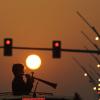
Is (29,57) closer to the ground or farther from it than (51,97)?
farther from it

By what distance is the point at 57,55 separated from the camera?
80.7 ft

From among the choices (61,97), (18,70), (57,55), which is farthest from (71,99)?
(18,70)

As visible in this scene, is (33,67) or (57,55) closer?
(33,67)

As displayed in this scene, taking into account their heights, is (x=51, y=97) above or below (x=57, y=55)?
below

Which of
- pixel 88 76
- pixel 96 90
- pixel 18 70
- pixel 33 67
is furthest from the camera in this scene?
pixel 88 76

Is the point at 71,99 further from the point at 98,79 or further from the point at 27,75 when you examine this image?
the point at 98,79

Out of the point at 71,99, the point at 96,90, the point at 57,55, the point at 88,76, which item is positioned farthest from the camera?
the point at 88,76

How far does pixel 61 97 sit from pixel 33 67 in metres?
4.11

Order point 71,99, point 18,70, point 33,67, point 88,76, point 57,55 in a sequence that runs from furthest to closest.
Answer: point 88,76
point 18,70
point 57,55
point 33,67
point 71,99

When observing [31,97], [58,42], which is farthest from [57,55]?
[31,97]

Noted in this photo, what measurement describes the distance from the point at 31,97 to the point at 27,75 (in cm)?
360

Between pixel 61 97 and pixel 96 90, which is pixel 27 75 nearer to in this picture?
pixel 61 97

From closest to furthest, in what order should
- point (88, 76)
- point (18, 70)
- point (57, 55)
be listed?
point (57, 55) → point (18, 70) → point (88, 76)

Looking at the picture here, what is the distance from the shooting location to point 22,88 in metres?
25.3
